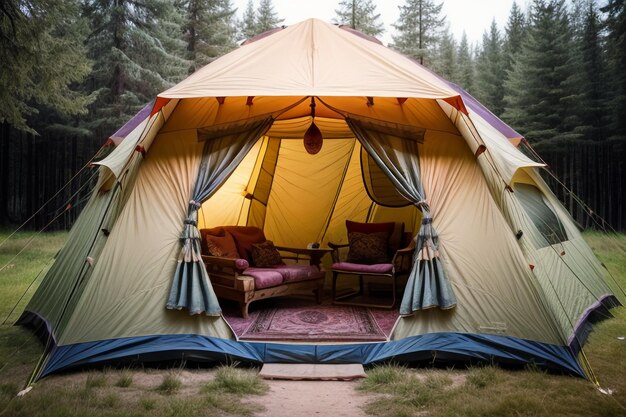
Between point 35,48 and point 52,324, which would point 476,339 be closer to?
point 52,324

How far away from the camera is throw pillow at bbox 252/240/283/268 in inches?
252

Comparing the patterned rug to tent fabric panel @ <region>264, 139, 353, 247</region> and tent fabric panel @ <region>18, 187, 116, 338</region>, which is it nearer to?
tent fabric panel @ <region>18, 187, 116, 338</region>

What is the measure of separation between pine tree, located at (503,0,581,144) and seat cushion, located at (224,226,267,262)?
12.5 metres

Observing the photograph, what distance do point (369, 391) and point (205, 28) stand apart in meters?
16.0

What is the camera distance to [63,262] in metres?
5.21

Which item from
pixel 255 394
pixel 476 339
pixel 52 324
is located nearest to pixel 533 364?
pixel 476 339

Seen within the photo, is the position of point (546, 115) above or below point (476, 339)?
above

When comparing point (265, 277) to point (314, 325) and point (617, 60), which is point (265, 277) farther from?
point (617, 60)

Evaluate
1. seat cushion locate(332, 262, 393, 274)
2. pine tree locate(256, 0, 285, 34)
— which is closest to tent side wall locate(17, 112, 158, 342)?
seat cushion locate(332, 262, 393, 274)

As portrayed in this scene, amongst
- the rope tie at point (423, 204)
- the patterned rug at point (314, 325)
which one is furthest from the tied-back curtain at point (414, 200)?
the patterned rug at point (314, 325)

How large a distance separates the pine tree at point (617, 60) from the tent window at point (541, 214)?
1041cm

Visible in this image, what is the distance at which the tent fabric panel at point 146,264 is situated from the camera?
4.05 metres

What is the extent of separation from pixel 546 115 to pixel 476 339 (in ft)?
48.3

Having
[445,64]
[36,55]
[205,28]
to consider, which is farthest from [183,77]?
[445,64]
